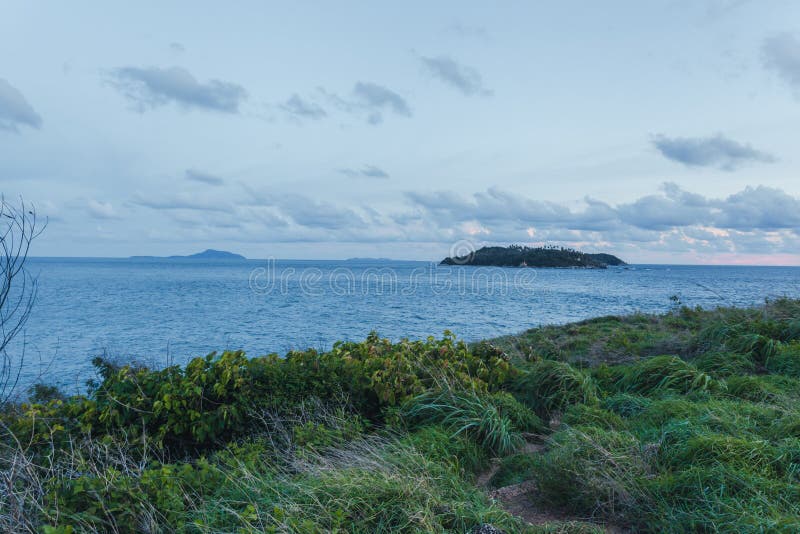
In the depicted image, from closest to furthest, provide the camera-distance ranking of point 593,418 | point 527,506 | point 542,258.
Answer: point 527,506 < point 593,418 < point 542,258

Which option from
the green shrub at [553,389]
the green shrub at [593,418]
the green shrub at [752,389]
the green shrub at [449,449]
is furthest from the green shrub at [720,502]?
the green shrub at [752,389]

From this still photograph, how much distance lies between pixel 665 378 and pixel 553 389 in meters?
1.75

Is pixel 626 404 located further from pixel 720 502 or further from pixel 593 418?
pixel 720 502

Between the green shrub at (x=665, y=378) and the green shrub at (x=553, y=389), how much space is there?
0.69m

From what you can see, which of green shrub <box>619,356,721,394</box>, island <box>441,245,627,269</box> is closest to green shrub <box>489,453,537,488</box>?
green shrub <box>619,356,721,394</box>

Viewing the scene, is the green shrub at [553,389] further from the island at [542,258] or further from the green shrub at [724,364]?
the island at [542,258]

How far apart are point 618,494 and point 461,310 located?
3405cm

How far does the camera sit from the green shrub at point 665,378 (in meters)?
7.04

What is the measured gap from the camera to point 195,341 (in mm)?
24734

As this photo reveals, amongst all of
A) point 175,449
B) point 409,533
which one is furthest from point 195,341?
point 409,533

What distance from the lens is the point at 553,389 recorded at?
23.4ft

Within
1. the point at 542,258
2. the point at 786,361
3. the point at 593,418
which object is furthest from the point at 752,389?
the point at 542,258

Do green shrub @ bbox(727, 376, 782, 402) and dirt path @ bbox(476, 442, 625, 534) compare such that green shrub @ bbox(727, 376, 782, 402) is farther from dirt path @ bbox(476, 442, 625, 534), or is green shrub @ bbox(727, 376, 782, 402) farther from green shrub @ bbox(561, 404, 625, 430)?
dirt path @ bbox(476, 442, 625, 534)

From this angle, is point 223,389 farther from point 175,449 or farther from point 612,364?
point 612,364
